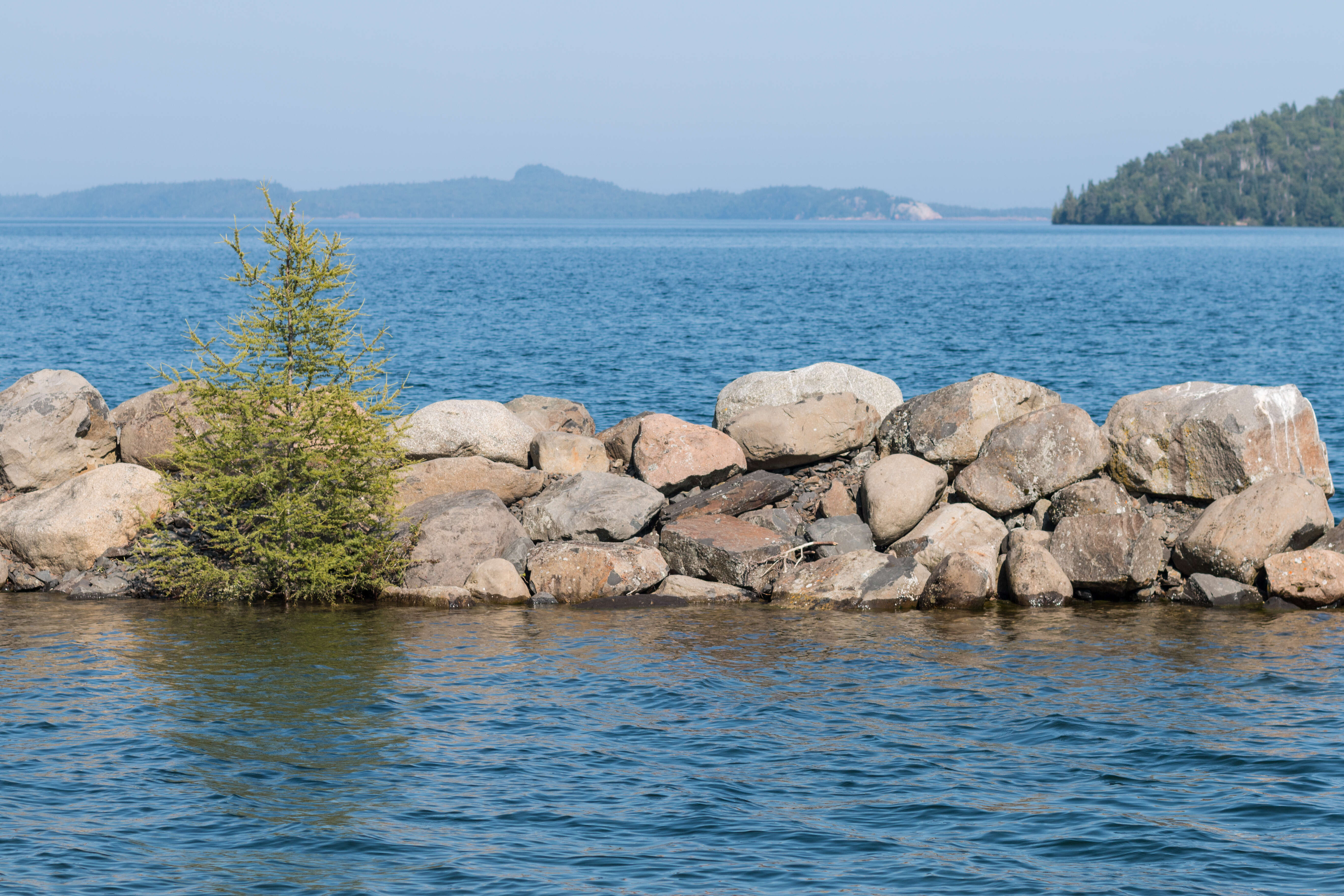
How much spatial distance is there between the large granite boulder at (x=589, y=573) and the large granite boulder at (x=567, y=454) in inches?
121

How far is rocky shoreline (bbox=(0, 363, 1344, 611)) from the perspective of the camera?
19875mm

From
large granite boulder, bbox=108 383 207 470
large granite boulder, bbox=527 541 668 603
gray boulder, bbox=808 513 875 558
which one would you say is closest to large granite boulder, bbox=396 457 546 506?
large granite boulder, bbox=527 541 668 603

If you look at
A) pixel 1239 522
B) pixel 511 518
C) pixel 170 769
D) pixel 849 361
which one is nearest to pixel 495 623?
pixel 511 518

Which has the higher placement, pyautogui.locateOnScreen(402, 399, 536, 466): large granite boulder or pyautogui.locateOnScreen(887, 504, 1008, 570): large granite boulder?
pyautogui.locateOnScreen(402, 399, 536, 466): large granite boulder

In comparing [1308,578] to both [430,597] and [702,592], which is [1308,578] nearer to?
[702,592]

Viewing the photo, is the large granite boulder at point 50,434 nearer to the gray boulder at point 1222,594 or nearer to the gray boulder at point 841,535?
the gray boulder at point 841,535

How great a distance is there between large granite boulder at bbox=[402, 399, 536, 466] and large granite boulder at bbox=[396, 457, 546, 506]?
0.49 m

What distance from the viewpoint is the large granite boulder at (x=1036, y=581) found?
1970cm

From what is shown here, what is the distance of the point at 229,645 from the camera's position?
17.2 metres

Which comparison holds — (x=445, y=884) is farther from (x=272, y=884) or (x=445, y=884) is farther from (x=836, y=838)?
(x=836, y=838)

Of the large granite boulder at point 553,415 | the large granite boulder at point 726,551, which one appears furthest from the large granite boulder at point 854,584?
the large granite boulder at point 553,415

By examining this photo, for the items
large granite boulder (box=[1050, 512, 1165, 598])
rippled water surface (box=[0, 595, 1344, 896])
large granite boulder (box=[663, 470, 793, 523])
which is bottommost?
rippled water surface (box=[0, 595, 1344, 896])

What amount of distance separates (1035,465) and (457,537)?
403 inches

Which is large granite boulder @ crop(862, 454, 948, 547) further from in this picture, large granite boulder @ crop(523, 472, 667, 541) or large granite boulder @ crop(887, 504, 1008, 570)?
large granite boulder @ crop(523, 472, 667, 541)
